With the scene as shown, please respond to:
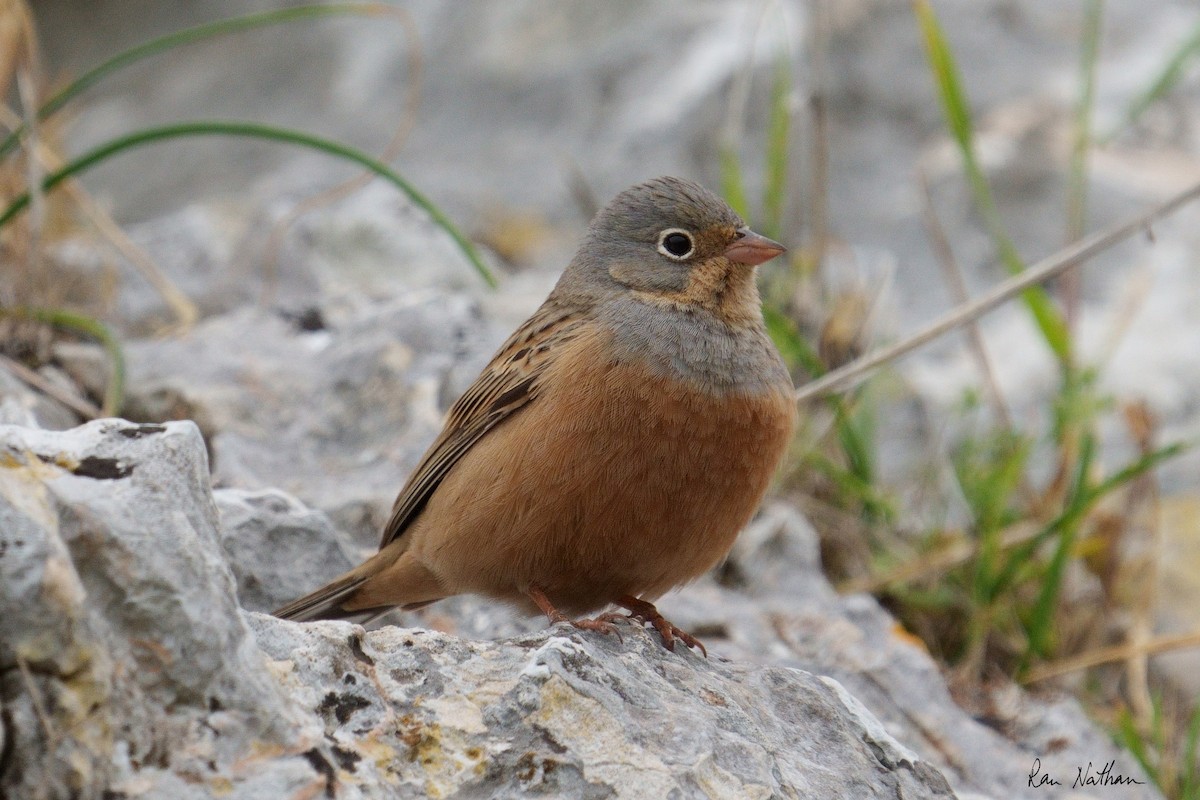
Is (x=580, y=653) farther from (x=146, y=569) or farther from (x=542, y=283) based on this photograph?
(x=542, y=283)

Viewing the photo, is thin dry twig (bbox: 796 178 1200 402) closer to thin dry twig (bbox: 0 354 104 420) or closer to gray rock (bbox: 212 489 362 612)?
gray rock (bbox: 212 489 362 612)

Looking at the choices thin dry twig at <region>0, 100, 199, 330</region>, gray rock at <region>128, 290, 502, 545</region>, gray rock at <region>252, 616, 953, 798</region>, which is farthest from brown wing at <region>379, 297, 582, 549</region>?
thin dry twig at <region>0, 100, 199, 330</region>

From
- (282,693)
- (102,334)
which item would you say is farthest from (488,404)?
(282,693)

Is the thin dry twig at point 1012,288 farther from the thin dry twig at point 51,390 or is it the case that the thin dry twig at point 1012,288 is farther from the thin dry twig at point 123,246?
the thin dry twig at point 123,246

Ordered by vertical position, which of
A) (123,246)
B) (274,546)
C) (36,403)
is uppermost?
(123,246)

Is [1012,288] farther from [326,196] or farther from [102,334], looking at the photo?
[102,334]

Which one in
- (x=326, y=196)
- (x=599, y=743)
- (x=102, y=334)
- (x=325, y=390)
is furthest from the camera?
(x=326, y=196)
